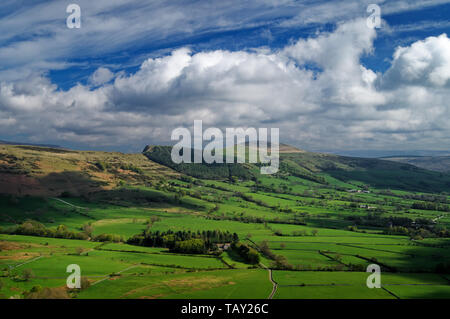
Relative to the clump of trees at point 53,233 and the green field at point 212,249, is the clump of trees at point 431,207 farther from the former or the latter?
the clump of trees at point 53,233

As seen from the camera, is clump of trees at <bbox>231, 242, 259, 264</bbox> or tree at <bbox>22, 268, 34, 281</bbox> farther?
clump of trees at <bbox>231, 242, 259, 264</bbox>

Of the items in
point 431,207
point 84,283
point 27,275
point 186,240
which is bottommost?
point 186,240

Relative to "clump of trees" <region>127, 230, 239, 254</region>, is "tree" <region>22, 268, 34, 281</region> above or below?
above

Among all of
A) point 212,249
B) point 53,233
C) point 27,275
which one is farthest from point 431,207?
point 27,275

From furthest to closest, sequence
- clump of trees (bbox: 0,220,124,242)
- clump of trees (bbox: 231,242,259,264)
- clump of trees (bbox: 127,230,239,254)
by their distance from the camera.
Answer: clump of trees (bbox: 0,220,124,242), clump of trees (bbox: 127,230,239,254), clump of trees (bbox: 231,242,259,264)

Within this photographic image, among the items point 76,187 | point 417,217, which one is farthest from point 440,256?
point 76,187

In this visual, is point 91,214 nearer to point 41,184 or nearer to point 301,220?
point 41,184

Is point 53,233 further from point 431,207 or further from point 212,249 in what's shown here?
point 431,207

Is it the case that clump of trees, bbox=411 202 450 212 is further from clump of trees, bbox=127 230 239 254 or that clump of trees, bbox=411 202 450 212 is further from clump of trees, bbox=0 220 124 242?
clump of trees, bbox=0 220 124 242

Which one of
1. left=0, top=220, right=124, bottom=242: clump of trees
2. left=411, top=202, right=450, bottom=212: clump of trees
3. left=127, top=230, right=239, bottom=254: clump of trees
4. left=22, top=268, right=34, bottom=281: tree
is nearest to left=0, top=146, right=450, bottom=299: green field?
left=22, top=268, right=34, bottom=281: tree
